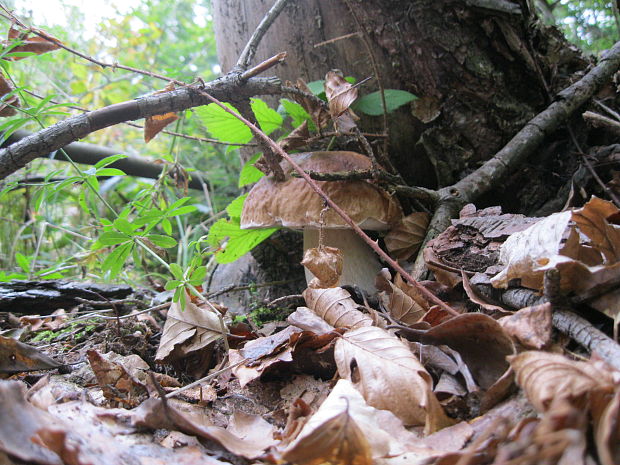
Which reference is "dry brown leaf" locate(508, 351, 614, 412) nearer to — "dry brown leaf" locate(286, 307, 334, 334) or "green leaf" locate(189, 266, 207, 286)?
"dry brown leaf" locate(286, 307, 334, 334)

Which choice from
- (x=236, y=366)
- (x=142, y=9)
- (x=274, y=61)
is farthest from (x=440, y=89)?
(x=142, y=9)

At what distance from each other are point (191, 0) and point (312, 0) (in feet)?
15.1

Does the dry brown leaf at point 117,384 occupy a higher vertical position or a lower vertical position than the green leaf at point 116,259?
lower

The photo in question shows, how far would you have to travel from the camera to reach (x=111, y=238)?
1374 millimetres

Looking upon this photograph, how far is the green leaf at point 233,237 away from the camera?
1.87 meters

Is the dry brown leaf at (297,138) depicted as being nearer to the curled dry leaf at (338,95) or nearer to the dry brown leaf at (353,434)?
the curled dry leaf at (338,95)

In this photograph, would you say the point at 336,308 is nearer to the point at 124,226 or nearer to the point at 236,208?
the point at 124,226

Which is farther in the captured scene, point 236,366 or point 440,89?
point 440,89

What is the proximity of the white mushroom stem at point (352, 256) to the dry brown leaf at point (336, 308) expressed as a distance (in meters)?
0.44

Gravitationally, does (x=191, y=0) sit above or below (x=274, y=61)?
above

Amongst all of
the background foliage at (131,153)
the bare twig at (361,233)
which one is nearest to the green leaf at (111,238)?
the background foliage at (131,153)

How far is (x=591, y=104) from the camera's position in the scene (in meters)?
1.89

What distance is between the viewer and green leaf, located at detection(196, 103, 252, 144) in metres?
1.63

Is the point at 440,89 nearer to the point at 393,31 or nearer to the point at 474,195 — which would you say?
the point at 393,31
